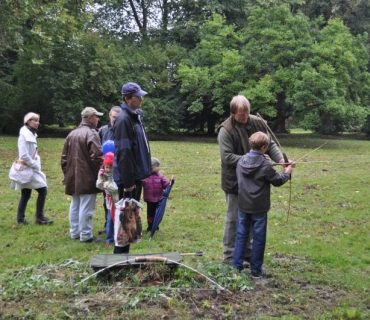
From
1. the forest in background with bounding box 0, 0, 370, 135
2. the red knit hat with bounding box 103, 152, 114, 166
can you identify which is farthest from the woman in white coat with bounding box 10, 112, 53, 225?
the forest in background with bounding box 0, 0, 370, 135

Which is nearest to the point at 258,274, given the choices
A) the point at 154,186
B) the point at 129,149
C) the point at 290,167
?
the point at 290,167

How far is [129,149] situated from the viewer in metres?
4.62

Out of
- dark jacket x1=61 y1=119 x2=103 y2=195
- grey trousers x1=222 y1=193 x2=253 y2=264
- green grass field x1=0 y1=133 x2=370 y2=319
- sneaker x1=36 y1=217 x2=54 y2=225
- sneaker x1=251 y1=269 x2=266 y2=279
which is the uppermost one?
dark jacket x1=61 y1=119 x2=103 y2=195

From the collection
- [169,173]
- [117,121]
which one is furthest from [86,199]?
[169,173]

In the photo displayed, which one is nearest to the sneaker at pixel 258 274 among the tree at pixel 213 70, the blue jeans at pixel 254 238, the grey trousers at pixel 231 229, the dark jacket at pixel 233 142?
the blue jeans at pixel 254 238

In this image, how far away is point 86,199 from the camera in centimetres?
655

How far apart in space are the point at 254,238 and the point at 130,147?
1.65m

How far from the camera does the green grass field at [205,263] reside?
411cm

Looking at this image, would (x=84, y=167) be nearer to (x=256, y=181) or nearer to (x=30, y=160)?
(x=30, y=160)

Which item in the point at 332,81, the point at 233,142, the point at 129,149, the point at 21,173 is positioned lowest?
the point at 21,173

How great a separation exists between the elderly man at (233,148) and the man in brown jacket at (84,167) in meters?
2.05

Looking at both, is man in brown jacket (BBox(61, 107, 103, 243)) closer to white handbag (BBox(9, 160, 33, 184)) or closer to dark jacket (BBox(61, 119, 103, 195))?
dark jacket (BBox(61, 119, 103, 195))

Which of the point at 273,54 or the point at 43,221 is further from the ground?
the point at 273,54

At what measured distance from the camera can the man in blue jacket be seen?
4609mm
